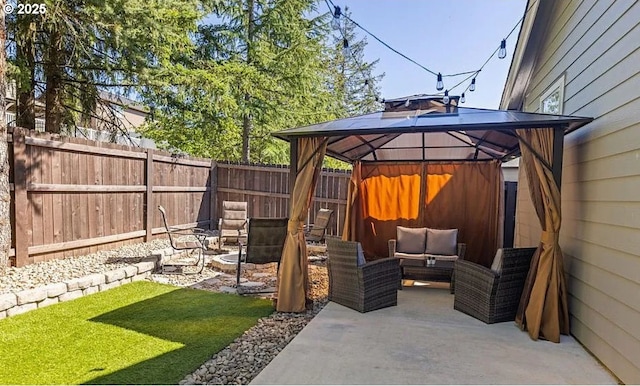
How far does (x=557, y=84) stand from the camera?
462 cm

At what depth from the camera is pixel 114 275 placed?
4.93 meters

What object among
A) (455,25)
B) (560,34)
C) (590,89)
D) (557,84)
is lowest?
(590,89)

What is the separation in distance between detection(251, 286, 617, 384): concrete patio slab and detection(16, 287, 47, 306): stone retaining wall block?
2.93 metres

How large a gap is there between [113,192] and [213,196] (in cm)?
323

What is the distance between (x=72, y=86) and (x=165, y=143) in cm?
538

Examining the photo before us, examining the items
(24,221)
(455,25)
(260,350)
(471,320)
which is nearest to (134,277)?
(24,221)

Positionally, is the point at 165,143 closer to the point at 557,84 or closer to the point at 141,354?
the point at 141,354

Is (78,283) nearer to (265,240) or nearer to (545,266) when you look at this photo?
(265,240)

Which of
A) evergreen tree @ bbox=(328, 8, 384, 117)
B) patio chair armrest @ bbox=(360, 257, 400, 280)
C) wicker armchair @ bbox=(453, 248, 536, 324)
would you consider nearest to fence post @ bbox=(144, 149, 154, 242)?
patio chair armrest @ bbox=(360, 257, 400, 280)

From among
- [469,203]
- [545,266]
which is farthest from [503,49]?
[545,266]

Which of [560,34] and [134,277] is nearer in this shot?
→ [560,34]

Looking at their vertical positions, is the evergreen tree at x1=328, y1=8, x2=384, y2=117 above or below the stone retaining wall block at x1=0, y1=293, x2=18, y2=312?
above

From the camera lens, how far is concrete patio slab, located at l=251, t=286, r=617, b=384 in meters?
2.70

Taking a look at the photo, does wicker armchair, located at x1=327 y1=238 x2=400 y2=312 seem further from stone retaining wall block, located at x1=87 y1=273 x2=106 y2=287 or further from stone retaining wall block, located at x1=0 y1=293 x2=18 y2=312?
stone retaining wall block, located at x1=0 y1=293 x2=18 y2=312
